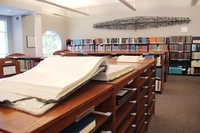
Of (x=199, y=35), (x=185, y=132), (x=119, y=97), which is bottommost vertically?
(x=185, y=132)

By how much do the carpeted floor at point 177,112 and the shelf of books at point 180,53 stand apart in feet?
8.02

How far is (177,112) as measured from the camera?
10.4ft

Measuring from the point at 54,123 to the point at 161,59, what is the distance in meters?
4.04

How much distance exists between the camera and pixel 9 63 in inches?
79.7

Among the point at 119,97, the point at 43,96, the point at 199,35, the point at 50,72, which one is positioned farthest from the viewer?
the point at 199,35

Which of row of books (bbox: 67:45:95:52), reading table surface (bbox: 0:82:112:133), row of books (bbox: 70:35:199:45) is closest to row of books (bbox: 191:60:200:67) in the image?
row of books (bbox: 70:35:199:45)

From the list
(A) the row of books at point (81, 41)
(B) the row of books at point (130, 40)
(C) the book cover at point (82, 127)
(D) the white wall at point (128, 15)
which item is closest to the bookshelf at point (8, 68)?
(C) the book cover at point (82, 127)

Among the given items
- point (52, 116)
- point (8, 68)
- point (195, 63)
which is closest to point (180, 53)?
point (195, 63)

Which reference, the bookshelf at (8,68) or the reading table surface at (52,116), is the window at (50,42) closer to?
the bookshelf at (8,68)

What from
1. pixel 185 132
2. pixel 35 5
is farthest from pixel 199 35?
pixel 35 5

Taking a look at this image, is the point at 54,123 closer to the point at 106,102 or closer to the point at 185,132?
the point at 106,102

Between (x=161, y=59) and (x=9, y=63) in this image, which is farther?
(x=161, y=59)

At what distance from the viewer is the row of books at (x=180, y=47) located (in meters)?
6.97

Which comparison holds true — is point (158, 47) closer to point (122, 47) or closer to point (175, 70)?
point (175, 70)
